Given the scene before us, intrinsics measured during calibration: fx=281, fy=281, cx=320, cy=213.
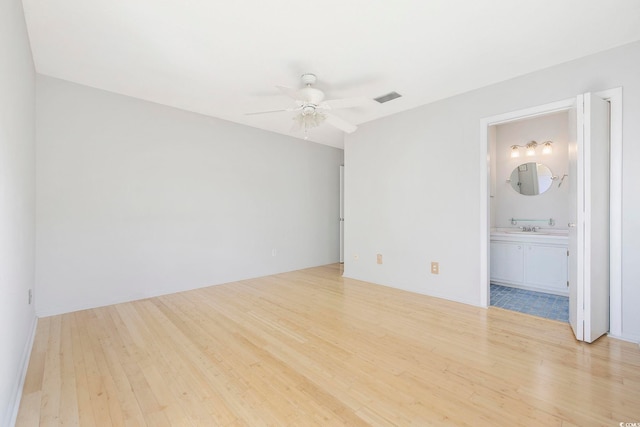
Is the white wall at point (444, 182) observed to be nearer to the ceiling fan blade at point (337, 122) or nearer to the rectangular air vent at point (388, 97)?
the rectangular air vent at point (388, 97)

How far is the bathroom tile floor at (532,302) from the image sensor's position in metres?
3.00

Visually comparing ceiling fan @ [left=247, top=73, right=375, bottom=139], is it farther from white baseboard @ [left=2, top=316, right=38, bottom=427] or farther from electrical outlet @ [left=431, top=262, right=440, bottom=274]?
white baseboard @ [left=2, top=316, right=38, bottom=427]

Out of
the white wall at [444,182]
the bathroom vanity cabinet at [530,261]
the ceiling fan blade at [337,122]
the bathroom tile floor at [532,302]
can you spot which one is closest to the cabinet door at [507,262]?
the bathroom vanity cabinet at [530,261]

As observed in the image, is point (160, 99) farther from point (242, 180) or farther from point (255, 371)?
point (255, 371)

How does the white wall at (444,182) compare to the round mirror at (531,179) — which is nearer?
the white wall at (444,182)

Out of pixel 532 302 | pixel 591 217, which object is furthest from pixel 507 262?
pixel 591 217

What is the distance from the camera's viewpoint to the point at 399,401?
63.2 inches

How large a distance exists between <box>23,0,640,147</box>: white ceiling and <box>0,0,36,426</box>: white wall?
470 mm

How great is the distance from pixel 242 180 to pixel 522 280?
4.33 metres

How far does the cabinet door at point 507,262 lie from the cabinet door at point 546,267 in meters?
0.08

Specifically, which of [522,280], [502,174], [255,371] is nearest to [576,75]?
[502,174]

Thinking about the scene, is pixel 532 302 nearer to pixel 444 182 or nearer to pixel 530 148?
pixel 444 182

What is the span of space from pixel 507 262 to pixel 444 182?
5.45 feet

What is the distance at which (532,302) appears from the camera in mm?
3354
